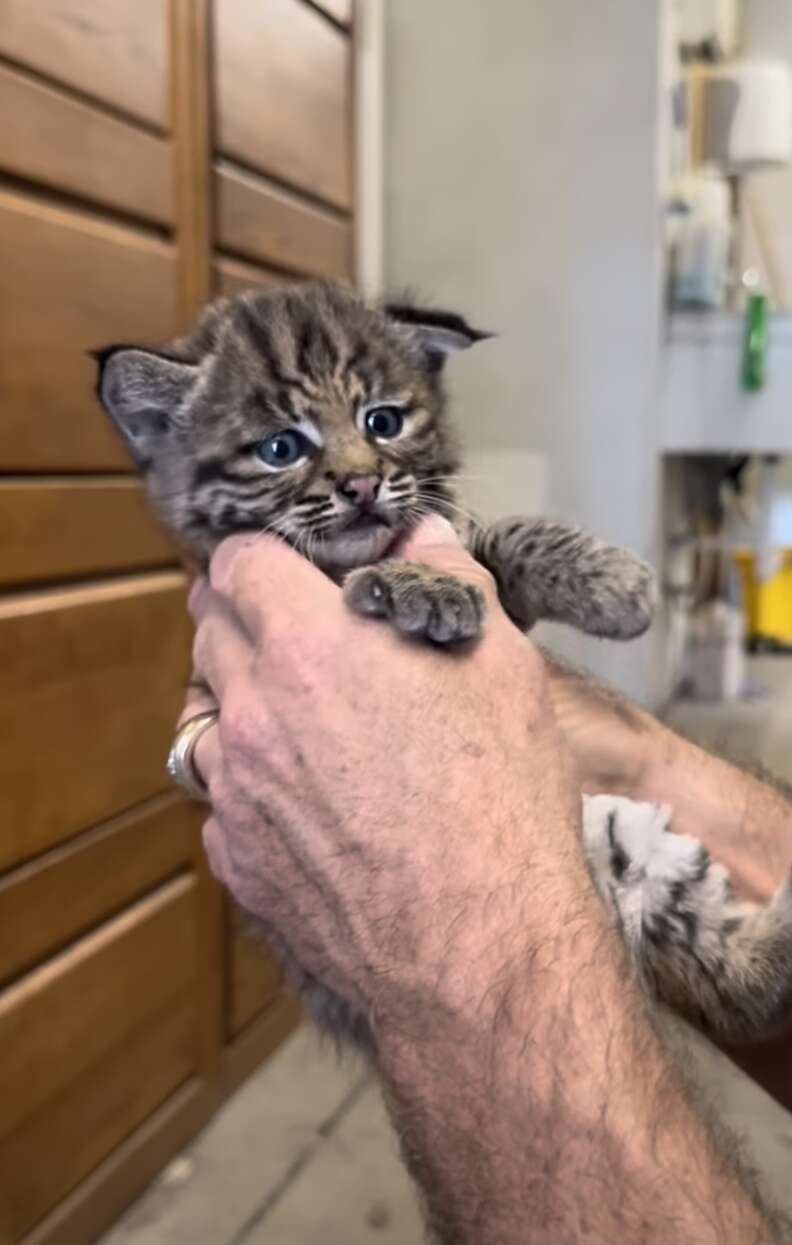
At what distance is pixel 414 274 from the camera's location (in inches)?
117

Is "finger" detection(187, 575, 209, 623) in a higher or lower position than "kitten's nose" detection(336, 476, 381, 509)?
lower

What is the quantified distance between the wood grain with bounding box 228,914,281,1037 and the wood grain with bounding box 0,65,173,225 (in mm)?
1218

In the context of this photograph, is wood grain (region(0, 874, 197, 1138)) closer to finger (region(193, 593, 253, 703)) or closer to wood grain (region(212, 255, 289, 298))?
finger (region(193, 593, 253, 703))

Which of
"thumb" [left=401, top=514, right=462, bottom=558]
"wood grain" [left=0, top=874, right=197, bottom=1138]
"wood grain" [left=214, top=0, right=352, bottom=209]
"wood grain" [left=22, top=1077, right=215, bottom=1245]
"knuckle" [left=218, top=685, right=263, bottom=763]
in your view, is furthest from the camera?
"wood grain" [left=214, top=0, right=352, bottom=209]

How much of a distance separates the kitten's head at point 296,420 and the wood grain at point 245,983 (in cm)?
112

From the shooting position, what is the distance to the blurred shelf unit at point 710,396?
294cm

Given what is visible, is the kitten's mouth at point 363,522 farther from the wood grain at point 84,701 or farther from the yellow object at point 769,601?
the yellow object at point 769,601

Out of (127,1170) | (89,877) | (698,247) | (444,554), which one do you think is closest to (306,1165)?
(127,1170)

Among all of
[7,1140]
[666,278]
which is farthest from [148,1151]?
[666,278]

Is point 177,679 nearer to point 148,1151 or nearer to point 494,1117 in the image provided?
point 148,1151

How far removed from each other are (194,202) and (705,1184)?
1.64 metres

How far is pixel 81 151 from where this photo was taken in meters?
1.63

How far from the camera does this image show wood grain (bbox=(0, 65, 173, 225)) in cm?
150

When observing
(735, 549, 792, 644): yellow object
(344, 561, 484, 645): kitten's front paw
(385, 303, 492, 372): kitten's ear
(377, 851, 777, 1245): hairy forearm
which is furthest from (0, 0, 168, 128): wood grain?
(735, 549, 792, 644): yellow object
